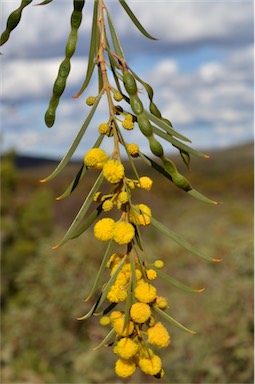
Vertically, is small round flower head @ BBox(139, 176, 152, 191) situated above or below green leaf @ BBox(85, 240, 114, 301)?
above

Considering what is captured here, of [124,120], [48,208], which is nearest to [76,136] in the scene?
[124,120]

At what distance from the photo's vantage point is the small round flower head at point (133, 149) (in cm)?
59

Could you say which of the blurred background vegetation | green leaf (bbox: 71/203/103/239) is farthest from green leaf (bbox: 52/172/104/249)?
the blurred background vegetation

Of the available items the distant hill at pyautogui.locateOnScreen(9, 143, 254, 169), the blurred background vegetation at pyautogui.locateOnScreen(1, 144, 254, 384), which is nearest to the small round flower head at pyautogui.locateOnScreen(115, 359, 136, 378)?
the blurred background vegetation at pyautogui.locateOnScreen(1, 144, 254, 384)

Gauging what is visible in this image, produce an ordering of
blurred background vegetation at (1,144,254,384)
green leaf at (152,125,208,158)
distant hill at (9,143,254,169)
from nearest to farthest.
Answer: green leaf at (152,125,208,158), blurred background vegetation at (1,144,254,384), distant hill at (9,143,254,169)

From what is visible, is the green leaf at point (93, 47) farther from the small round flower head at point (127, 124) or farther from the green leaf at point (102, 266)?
the green leaf at point (102, 266)

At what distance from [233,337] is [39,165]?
1407 inches

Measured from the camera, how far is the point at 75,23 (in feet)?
1.99

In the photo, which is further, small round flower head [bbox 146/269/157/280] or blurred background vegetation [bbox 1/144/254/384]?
blurred background vegetation [bbox 1/144/254/384]

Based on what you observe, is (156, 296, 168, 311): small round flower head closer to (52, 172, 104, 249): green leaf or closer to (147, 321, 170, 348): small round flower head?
(147, 321, 170, 348): small round flower head

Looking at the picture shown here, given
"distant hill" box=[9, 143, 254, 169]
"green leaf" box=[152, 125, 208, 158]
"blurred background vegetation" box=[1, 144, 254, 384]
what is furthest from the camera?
"distant hill" box=[9, 143, 254, 169]

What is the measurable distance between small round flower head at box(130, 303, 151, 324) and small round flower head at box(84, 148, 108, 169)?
15 centimetres

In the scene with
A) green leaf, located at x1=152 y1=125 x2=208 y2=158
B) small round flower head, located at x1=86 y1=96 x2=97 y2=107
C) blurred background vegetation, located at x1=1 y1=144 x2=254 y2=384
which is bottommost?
blurred background vegetation, located at x1=1 y1=144 x2=254 y2=384

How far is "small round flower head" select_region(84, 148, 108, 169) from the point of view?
1.94 feet
